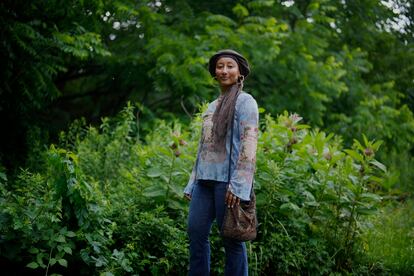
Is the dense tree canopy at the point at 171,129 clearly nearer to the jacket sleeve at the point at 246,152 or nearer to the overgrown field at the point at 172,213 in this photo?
the overgrown field at the point at 172,213

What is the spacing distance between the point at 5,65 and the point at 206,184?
13.2 ft

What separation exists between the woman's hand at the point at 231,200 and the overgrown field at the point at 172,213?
103 centimetres

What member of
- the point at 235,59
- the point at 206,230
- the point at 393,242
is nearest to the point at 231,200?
the point at 206,230

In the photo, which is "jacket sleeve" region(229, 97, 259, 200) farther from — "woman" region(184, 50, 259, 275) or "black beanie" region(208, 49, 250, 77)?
"black beanie" region(208, 49, 250, 77)

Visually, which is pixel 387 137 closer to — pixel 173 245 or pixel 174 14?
pixel 174 14

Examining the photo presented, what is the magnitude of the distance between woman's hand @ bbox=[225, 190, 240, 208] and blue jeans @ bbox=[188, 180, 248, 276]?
3.7 inches

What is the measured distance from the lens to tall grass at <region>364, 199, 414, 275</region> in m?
4.98

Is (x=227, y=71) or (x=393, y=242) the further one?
(x=393, y=242)

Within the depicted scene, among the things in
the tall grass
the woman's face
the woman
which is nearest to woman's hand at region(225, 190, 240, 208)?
the woman

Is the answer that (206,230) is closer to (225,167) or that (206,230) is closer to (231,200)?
(231,200)

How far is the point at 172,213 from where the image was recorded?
4633mm

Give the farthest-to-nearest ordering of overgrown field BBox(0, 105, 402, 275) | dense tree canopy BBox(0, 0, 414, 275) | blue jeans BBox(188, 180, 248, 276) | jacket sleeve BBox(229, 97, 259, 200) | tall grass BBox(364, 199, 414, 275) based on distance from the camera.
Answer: tall grass BBox(364, 199, 414, 275)
dense tree canopy BBox(0, 0, 414, 275)
overgrown field BBox(0, 105, 402, 275)
blue jeans BBox(188, 180, 248, 276)
jacket sleeve BBox(229, 97, 259, 200)

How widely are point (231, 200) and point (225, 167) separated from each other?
0.87 feet

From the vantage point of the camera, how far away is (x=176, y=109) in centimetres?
912
